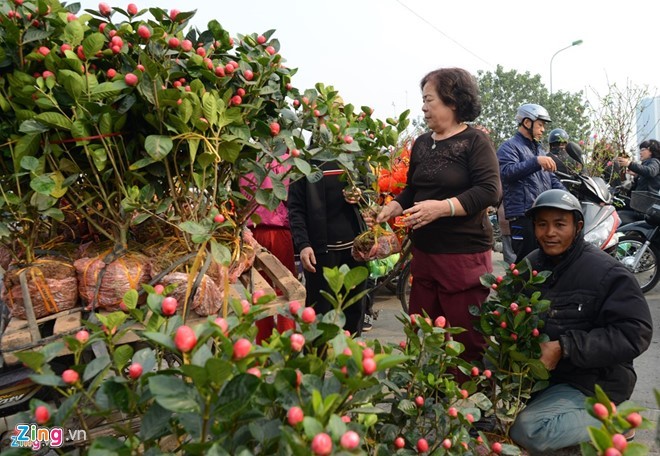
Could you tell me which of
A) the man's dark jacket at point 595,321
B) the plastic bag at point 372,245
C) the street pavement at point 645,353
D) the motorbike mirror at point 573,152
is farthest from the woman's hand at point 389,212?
the motorbike mirror at point 573,152

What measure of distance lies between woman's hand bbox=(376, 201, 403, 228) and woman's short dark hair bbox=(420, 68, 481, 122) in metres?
0.52

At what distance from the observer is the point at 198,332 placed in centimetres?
75

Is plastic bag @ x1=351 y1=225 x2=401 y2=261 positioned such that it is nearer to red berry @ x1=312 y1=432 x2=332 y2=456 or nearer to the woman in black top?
the woman in black top

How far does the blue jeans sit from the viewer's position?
175 centimetres

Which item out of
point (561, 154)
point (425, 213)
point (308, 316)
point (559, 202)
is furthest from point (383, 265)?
point (308, 316)

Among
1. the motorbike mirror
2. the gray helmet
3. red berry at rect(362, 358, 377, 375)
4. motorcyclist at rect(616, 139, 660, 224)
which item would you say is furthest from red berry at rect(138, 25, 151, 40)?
motorcyclist at rect(616, 139, 660, 224)

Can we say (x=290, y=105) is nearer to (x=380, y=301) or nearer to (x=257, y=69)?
(x=257, y=69)

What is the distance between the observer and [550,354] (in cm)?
179

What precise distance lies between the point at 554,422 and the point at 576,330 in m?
0.34

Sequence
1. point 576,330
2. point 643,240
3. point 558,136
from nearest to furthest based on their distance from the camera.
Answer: point 576,330 → point 558,136 → point 643,240

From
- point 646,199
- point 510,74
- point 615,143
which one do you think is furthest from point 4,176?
point 510,74

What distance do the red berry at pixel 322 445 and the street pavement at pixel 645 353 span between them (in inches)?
60.0

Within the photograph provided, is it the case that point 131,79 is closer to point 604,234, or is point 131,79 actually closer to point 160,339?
point 160,339

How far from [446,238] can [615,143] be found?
179 inches
